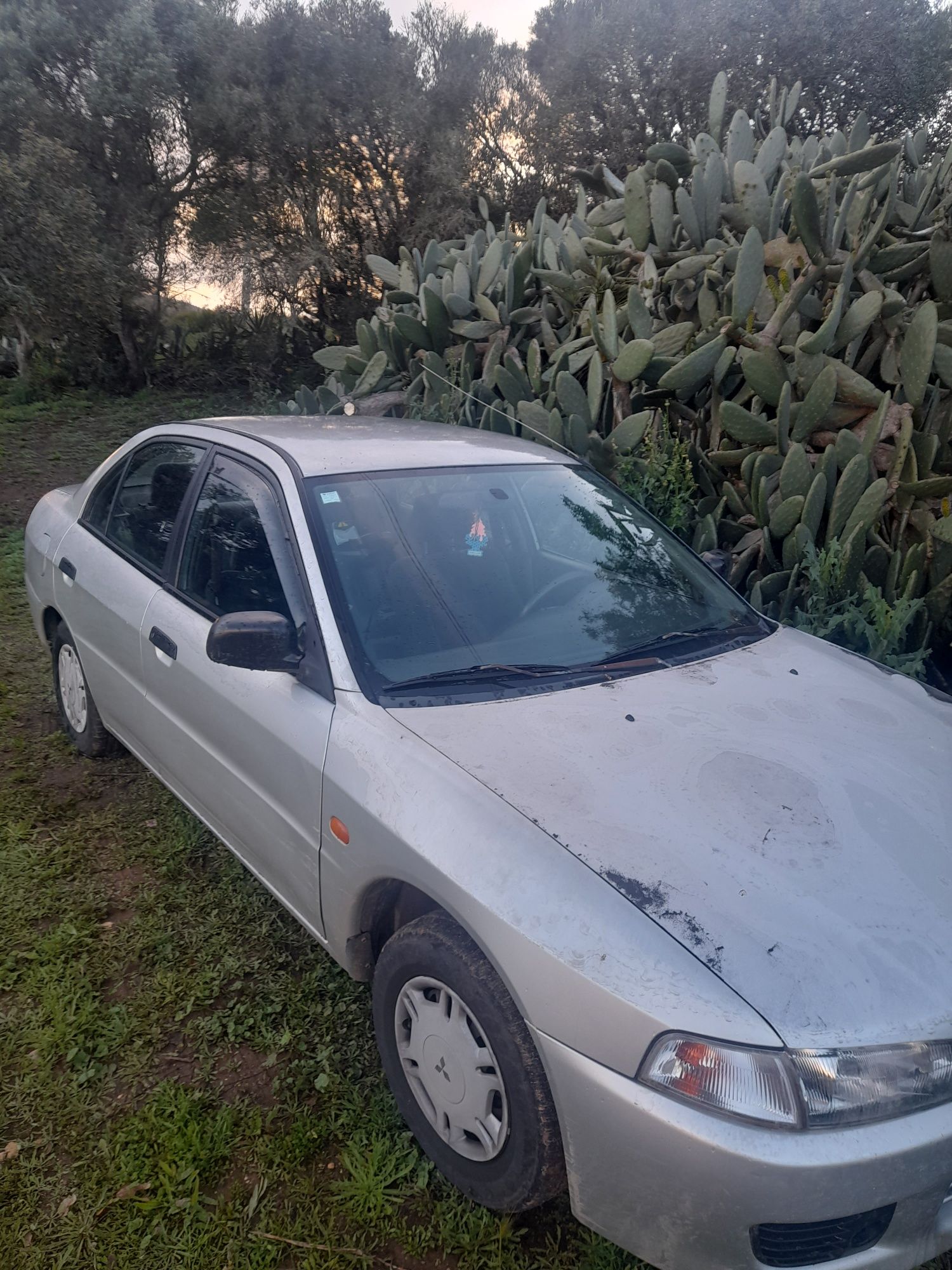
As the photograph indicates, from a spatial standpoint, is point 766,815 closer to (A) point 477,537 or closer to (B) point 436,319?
(A) point 477,537

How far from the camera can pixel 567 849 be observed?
183 centimetres

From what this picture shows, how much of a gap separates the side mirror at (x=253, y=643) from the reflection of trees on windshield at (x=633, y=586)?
0.87 meters

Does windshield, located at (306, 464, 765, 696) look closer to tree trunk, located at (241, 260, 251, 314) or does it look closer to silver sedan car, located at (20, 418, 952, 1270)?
silver sedan car, located at (20, 418, 952, 1270)

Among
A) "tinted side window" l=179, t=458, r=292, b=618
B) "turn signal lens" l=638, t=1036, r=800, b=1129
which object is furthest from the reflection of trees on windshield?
"turn signal lens" l=638, t=1036, r=800, b=1129

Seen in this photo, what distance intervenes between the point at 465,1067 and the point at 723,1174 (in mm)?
609

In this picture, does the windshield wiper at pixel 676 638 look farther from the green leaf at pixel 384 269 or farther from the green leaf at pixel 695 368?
the green leaf at pixel 384 269

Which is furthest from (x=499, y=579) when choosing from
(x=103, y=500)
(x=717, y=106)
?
(x=717, y=106)

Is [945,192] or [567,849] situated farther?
[945,192]

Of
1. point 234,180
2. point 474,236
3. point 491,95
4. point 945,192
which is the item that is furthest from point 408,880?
point 491,95

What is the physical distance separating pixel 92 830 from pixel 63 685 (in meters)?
0.86

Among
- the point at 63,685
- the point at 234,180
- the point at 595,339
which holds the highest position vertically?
the point at 234,180

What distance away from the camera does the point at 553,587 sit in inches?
110

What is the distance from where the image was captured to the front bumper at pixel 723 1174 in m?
1.55

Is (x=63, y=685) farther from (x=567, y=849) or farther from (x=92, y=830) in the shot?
(x=567, y=849)
